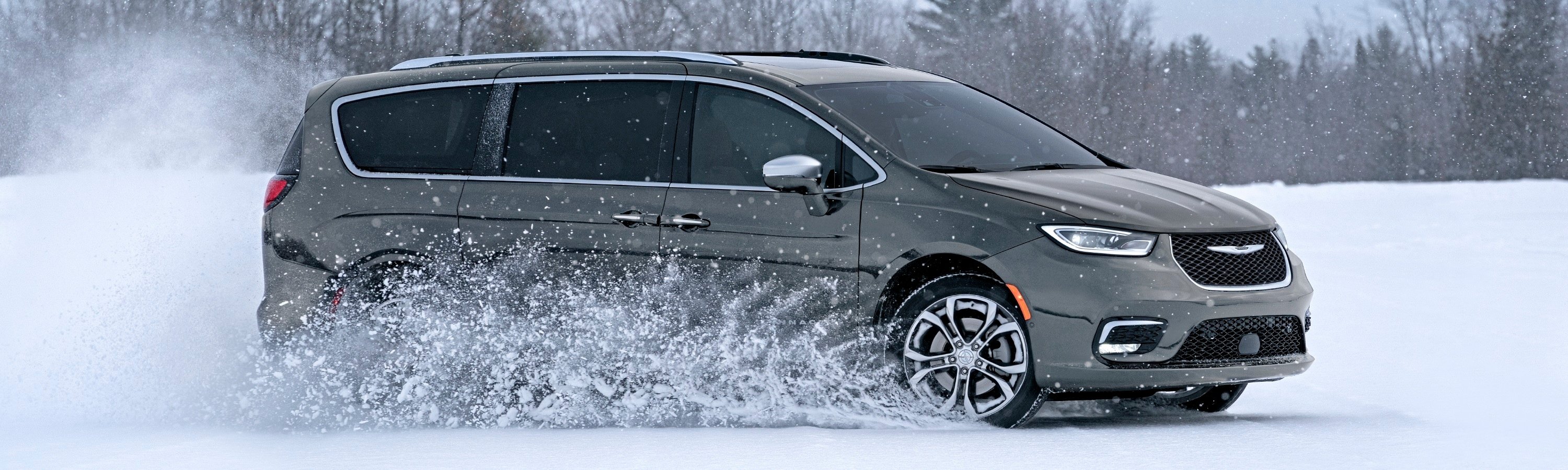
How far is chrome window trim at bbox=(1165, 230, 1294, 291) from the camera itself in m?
5.50

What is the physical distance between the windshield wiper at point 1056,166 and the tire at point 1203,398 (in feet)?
3.41

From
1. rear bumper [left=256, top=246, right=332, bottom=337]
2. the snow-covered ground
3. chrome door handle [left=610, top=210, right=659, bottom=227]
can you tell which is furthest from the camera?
rear bumper [left=256, top=246, right=332, bottom=337]

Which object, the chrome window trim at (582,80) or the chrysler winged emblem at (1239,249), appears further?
the chrome window trim at (582,80)

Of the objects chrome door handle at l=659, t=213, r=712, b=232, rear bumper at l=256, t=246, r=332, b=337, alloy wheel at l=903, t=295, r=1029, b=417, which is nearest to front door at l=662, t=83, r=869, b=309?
chrome door handle at l=659, t=213, r=712, b=232

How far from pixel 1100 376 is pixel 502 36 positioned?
37099mm

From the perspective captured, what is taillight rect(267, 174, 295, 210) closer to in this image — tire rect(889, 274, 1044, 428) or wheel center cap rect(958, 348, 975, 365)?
tire rect(889, 274, 1044, 428)

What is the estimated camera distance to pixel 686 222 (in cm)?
617

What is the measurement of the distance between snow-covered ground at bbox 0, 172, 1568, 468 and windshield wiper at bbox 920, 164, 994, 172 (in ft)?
3.36

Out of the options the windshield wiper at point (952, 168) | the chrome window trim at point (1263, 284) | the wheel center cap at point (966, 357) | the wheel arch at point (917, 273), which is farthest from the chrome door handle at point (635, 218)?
the chrome window trim at point (1263, 284)

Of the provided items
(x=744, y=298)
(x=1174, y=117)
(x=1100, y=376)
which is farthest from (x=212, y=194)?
(x=1174, y=117)

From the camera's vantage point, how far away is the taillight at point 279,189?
727cm

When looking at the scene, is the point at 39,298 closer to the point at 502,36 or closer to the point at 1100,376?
the point at 1100,376

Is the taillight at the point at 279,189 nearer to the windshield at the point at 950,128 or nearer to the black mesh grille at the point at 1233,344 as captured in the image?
the windshield at the point at 950,128

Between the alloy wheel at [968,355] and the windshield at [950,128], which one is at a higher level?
the windshield at [950,128]
